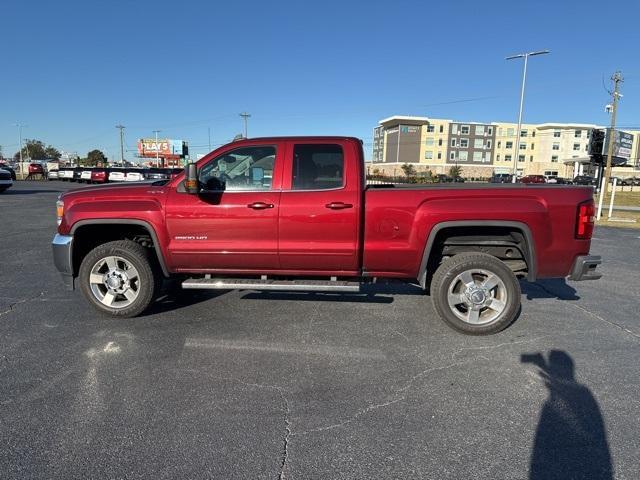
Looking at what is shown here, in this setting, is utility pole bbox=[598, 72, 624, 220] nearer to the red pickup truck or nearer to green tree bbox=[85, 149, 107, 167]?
the red pickup truck

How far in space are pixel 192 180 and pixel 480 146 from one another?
111m

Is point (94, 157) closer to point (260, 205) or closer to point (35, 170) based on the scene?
point (35, 170)

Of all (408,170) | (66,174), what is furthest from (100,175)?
(408,170)

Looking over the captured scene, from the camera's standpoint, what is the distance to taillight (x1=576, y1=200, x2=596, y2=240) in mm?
4242

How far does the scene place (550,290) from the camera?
6.27 metres

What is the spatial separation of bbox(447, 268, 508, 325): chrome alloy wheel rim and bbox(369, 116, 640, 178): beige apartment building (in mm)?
98855

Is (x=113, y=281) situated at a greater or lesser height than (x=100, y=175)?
lesser

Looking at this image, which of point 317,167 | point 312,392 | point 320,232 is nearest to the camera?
point 312,392

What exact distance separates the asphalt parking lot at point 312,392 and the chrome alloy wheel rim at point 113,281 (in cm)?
24

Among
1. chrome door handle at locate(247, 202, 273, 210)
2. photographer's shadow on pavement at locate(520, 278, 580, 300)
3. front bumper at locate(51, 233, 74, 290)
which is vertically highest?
chrome door handle at locate(247, 202, 273, 210)

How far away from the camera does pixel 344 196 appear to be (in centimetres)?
442

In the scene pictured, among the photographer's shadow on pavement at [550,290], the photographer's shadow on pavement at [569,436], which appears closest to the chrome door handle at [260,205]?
the photographer's shadow on pavement at [569,436]

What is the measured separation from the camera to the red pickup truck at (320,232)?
14.1 ft

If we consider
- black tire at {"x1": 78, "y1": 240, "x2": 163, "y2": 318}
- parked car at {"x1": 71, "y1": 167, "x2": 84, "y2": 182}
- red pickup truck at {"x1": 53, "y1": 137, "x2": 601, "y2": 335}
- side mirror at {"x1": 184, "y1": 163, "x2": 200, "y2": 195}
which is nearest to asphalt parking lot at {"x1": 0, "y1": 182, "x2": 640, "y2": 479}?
black tire at {"x1": 78, "y1": 240, "x2": 163, "y2": 318}
